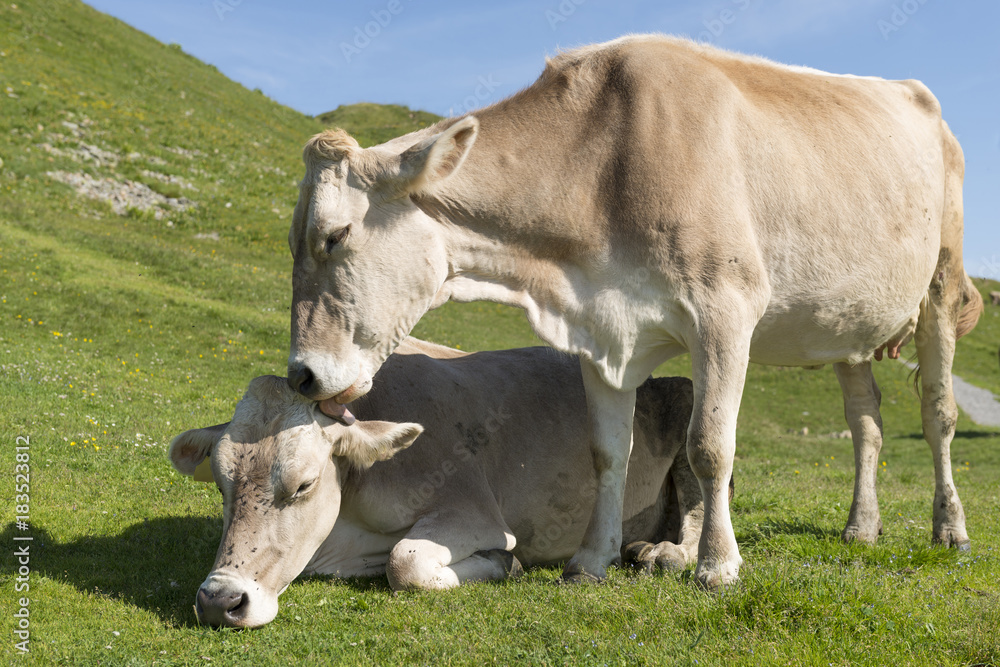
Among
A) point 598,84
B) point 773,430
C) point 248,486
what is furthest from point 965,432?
point 248,486

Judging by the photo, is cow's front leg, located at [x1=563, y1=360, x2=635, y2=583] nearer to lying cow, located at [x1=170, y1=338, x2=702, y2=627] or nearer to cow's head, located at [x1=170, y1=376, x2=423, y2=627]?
lying cow, located at [x1=170, y1=338, x2=702, y2=627]

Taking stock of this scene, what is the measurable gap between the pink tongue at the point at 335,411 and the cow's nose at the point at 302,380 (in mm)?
228

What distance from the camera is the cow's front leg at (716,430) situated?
5.24m

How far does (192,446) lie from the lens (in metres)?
5.54

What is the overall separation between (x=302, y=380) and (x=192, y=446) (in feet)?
3.36

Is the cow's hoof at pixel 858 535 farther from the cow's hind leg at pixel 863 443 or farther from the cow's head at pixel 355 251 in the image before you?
the cow's head at pixel 355 251

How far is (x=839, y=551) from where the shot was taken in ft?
22.6

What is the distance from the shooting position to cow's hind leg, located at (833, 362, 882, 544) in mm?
7621

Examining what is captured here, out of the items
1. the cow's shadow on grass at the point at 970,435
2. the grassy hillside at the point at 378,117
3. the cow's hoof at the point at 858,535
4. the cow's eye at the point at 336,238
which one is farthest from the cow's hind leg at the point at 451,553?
the grassy hillside at the point at 378,117

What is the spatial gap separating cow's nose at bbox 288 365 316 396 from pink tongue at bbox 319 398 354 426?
228 millimetres

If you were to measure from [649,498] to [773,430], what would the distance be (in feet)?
54.9

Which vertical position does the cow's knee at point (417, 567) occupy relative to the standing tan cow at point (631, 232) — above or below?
below

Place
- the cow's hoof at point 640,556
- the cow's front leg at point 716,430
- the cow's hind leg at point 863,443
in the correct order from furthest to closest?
1. the cow's hind leg at point 863,443
2. the cow's hoof at point 640,556
3. the cow's front leg at point 716,430

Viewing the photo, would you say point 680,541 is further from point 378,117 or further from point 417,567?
point 378,117
